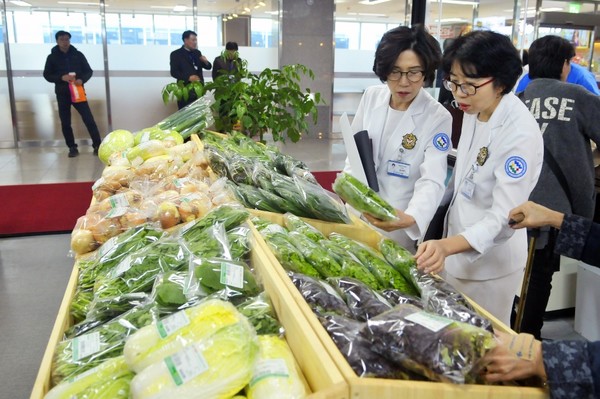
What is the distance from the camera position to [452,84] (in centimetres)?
174

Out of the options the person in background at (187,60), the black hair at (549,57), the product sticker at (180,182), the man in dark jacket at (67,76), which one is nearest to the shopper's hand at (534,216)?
the product sticker at (180,182)

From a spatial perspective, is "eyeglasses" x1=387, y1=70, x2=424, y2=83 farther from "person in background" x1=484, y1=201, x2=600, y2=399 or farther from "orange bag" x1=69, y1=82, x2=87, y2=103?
"orange bag" x1=69, y1=82, x2=87, y2=103

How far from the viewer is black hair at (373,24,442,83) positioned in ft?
6.45

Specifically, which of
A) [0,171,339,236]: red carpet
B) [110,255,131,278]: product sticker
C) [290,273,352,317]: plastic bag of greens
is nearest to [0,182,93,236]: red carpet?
[0,171,339,236]: red carpet

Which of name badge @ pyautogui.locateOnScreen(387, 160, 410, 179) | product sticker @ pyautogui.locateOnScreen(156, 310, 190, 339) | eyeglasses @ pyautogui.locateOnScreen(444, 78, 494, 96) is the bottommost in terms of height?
product sticker @ pyautogui.locateOnScreen(156, 310, 190, 339)

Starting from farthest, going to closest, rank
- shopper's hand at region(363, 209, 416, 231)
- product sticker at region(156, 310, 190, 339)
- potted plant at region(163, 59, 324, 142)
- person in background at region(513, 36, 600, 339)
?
potted plant at region(163, 59, 324, 142) → person in background at region(513, 36, 600, 339) → shopper's hand at region(363, 209, 416, 231) → product sticker at region(156, 310, 190, 339)

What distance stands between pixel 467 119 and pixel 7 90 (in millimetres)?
8293

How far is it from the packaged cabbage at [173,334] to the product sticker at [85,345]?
0.18 meters

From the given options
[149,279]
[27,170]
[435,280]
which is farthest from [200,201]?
[27,170]

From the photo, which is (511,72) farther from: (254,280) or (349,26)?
(349,26)

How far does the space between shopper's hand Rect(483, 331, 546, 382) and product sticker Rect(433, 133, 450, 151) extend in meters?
1.20

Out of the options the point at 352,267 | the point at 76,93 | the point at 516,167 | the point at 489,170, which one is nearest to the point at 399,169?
the point at 489,170

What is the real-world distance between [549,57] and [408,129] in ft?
4.03

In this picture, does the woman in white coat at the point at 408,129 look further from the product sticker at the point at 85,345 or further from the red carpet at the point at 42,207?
the red carpet at the point at 42,207
